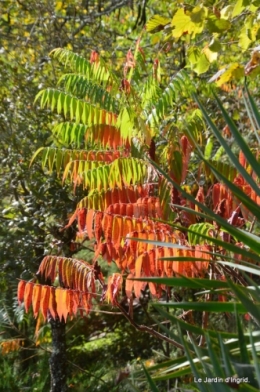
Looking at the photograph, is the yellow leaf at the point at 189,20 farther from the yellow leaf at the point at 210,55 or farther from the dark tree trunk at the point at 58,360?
the dark tree trunk at the point at 58,360

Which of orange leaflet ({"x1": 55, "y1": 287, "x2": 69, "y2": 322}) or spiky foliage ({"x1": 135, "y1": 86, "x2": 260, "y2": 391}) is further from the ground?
orange leaflet ({"x1": 55, "y1": 287, "x2": 69, "y2": 322})

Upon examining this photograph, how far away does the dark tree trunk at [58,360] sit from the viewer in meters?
6.36

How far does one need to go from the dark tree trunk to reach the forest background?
0.19 metres

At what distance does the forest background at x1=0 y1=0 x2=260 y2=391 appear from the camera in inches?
186

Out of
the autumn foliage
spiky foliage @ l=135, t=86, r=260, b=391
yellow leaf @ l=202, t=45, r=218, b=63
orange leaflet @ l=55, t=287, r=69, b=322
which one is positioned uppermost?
A: yellow leaf @ l=202, t=45, r=218, b=63

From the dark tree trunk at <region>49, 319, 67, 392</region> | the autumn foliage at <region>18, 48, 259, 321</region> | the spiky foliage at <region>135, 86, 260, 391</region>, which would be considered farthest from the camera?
the dark tree trunk at <region>49, 319, 67, 392</region>

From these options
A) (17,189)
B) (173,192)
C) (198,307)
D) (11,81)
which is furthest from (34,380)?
(198,307)

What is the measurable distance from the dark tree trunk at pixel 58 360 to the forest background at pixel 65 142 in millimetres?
188

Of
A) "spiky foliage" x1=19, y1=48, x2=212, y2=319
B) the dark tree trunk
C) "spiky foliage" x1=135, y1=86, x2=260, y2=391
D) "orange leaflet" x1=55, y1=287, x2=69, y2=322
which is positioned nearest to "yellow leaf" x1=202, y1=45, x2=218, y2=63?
"spiky foliage" x1=19, y1=48, x2=212, y2=319

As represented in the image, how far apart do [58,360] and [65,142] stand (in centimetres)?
214

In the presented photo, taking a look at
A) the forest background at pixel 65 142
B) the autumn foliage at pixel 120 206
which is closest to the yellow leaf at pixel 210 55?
the forest background at pixel 65 142

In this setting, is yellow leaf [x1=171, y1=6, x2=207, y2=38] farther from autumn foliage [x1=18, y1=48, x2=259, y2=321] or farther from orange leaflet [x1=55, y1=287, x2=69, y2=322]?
orange leaflet [x1=55, y1=287, x2=69, y2=322]

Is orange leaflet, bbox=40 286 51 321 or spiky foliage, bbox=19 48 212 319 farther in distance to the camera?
orange leaflet, bbox=40 286 51 321

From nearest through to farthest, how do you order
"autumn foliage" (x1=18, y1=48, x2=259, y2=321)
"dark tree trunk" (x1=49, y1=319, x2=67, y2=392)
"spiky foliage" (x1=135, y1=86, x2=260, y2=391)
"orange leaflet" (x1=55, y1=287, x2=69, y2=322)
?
"spiky foliage" (x1=135, y1=86, x2=260, y2=391)
"autumn foliage" (x1=18, y1=48, x2=259, y2=321)
"orange leaflet" (x1=55, y1=287, x2=69, y2=322)
"dark tree trunk" (x1=49, y1=319, x2=67, y2=392)
